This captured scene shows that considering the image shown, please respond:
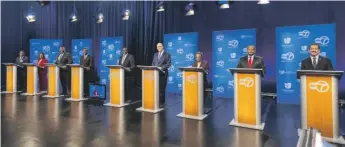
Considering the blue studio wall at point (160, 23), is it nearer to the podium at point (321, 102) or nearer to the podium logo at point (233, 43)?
Answer: the podium logo at point (233, 43)

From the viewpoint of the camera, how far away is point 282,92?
19.3ft

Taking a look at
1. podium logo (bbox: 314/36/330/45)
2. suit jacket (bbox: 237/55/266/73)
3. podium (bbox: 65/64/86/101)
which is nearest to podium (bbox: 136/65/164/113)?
suit jacket (bbox: 237/55/266/73)

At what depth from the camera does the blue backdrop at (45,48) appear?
9.89 m

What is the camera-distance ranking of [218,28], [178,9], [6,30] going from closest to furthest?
[218,28] → [178,9] → [6,30]

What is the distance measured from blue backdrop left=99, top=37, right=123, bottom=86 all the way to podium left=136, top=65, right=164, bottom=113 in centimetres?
392

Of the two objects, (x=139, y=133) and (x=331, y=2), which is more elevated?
(x=331, y=2)

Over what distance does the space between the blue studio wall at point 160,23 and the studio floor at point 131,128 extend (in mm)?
2196

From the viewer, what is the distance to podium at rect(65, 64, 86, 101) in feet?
20.5

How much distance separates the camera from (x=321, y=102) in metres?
3.29

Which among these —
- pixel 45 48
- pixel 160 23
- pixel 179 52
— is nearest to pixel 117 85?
pixel 179 52

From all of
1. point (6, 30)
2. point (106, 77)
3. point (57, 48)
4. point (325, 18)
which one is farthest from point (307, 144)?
point (6, 30)

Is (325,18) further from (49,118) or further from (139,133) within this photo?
(49,118)

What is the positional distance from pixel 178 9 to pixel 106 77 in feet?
12.2

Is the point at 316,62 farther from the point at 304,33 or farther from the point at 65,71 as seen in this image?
the point at 65,71
